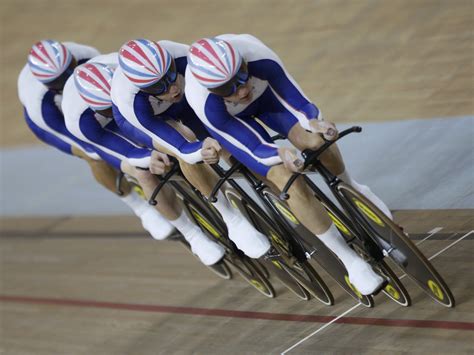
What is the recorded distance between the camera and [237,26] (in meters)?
8.27

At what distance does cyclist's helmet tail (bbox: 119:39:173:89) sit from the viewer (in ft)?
13.2

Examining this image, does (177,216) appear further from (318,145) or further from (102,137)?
(318,145)

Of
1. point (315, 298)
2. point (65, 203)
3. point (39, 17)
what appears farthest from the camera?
point (39, 17)

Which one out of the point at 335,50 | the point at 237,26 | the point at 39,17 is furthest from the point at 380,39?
the point at 39,17

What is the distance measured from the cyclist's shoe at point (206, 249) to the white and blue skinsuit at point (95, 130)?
0.60m

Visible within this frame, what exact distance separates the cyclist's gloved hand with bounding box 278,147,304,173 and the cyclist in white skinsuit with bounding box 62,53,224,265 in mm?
1093

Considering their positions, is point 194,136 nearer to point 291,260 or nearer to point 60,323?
point 291,260

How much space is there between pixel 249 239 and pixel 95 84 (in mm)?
1213

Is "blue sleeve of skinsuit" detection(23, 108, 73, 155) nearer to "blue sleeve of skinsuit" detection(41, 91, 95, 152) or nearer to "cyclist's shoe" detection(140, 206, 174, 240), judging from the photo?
"blue sleeve of skinsuit" detection(41, 91, 95, 152)

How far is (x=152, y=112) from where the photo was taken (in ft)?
14.1

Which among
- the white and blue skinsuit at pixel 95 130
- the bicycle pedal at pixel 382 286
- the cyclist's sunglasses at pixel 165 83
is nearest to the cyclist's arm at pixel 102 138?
the white and blue skinsuit at pixel 95 130

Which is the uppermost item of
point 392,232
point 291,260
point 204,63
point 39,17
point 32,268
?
point 204,63

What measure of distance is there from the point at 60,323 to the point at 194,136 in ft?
7.10

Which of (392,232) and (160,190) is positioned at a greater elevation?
(392,232)
